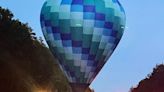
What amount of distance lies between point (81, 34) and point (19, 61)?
43.3ft

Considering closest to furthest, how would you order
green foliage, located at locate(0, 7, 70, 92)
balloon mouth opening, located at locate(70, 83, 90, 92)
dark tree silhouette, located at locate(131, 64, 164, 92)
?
balloon mouth opening, located at locate(70, 83, 90, 92), green foliage, located at locate(0, 7, 70, 92), dark tree silhouette, located at locate(131, 64, 164, 92)

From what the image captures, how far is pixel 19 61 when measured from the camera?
78.7 metres

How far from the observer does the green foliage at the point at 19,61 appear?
7268 centimetres

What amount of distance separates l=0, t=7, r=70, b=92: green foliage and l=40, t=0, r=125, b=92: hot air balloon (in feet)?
20.9

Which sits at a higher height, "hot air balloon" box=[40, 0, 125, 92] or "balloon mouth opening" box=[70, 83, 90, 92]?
"hot air balloon" box=[40, 0, 125, 92]

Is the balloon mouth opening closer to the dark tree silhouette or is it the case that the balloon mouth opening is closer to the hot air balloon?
the hot air balloon

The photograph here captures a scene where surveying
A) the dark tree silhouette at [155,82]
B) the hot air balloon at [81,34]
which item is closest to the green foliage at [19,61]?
the hot air balloon at [81,34]

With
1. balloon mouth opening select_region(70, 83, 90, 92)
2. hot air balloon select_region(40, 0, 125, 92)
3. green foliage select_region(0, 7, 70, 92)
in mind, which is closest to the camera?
balloon mouth opening select_region(70, 83, 90, 92)

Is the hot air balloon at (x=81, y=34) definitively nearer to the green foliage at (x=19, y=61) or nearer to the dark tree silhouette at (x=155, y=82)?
the green foliage at (x=19, y=61)

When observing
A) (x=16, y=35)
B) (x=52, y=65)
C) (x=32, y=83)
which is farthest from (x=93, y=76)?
(x=52, y=65)

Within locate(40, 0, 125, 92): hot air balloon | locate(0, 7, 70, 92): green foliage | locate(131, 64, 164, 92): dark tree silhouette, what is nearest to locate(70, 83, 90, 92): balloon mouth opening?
locate(40, 0, 125, 92): hot air balloon

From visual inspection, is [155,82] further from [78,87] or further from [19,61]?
[78,87]

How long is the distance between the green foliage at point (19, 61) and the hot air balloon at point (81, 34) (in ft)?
20.9

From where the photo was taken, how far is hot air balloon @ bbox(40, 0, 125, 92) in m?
67.6
